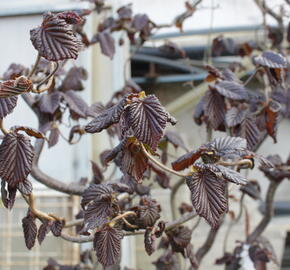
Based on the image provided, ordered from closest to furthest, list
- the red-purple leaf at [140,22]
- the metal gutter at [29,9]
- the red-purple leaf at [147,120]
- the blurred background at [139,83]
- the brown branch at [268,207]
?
the red-purple leaf at [147,120]
the brown branch at [268,207]
the red-purple leaf at [140,22]
the blurred background at [139,83]
the metal gutter at [29,9]

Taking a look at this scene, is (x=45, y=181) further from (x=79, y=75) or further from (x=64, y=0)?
(x=64, y=0)

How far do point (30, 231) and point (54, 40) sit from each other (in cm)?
41

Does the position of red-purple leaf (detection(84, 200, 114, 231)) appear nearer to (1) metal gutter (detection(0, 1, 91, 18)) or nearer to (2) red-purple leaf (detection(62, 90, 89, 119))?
(2) red-purple leaf (detection(62, 90, 89, 119))

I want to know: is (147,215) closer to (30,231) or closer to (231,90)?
(30,231)

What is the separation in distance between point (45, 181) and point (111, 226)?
0.46 metres

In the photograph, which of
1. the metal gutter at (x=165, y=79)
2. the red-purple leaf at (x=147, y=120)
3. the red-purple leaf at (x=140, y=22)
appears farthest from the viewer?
the metal gutter at (x=165, y=79)

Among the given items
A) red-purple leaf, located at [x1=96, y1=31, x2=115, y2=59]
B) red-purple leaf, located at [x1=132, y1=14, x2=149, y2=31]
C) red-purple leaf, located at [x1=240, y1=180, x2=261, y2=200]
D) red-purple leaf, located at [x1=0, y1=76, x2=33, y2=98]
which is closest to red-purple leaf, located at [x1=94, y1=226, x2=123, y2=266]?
red-purple leaf, located at [x1=0, y1=76, x2=33, y2=98]

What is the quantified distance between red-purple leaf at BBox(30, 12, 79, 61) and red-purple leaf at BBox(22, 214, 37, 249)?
1.27 ft

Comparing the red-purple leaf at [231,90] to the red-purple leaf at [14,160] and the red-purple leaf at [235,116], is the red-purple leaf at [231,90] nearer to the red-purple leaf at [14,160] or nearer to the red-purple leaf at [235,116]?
the red-purple leaf at [235,116]

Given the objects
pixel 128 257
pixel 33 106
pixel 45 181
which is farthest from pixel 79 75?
pixel 128 257

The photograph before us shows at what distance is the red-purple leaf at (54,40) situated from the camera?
722mm

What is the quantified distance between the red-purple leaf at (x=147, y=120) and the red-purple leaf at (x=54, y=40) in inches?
5.4

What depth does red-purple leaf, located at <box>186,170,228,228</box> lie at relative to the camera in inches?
29.3

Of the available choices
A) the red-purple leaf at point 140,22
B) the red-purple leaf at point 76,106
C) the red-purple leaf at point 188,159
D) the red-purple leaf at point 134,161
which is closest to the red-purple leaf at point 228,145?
the red-purple leaf at point 188,159
